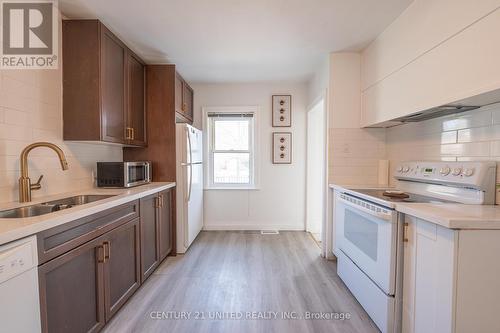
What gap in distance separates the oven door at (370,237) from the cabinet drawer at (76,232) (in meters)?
1.85

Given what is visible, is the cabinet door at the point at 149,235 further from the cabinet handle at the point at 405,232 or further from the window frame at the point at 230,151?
the cabinet handle at the point at 405,232

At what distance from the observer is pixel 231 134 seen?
13.1 ft

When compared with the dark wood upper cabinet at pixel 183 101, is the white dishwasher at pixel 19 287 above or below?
below

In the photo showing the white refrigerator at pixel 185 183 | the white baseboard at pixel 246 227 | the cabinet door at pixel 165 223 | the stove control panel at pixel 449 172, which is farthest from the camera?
the white baseboard at pixel 246 227

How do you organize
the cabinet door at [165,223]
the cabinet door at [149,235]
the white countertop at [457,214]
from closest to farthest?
the white countertop at [457,214]
the cabinet door at [149,235]
the cabinet door at [165,223]

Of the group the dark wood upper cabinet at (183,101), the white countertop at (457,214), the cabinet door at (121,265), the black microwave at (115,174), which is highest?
the dark wood upper cabinet at (183,101)

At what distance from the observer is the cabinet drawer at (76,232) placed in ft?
3.82

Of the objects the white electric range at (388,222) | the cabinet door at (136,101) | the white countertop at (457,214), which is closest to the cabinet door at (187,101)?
the cabinet door at (136,101)

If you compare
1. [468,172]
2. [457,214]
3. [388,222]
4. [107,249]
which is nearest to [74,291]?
[107,249]

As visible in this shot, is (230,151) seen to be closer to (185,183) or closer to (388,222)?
(185,183)

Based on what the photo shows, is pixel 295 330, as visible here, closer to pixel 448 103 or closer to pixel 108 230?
pixel 108 230

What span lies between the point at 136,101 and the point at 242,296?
2.29 m

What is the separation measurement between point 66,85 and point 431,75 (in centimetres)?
281

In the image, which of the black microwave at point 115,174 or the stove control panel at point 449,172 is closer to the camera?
the stove control panel at point 449,172
